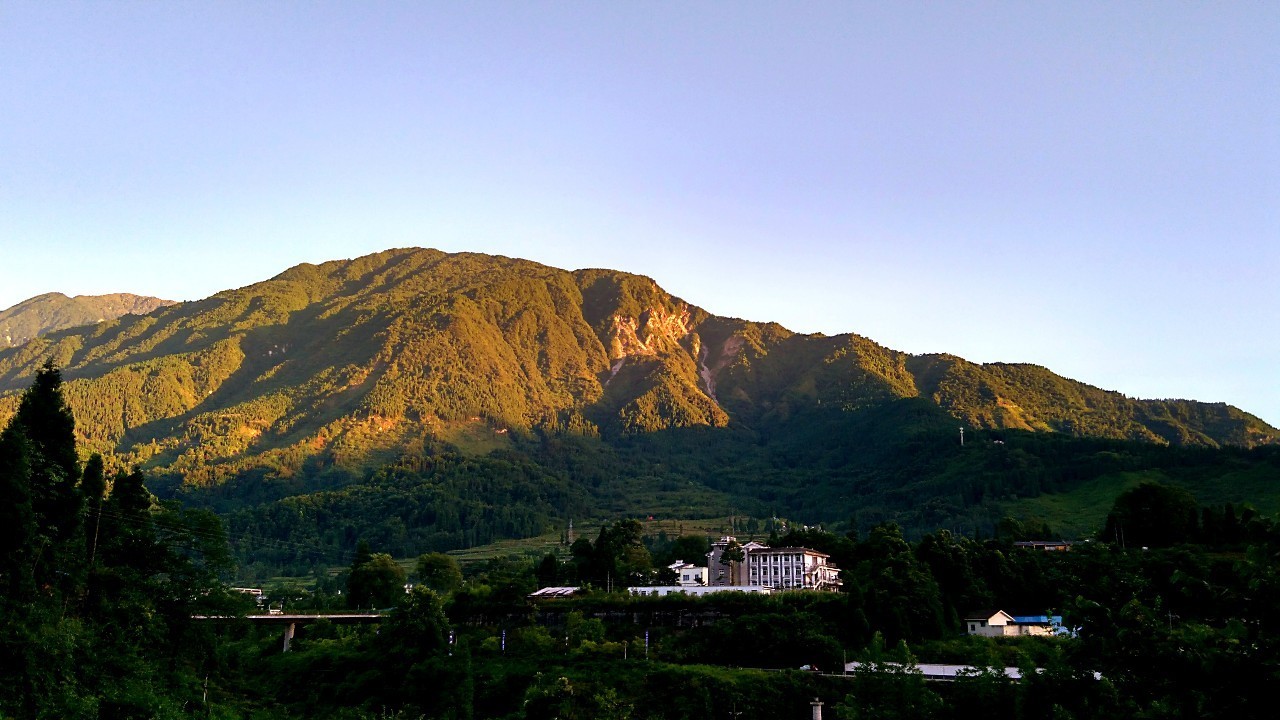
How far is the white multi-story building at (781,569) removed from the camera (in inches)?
4141

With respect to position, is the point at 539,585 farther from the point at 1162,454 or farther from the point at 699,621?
the point at 1162,454

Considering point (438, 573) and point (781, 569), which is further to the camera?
point (438, 573)

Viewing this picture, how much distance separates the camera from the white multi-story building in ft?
345

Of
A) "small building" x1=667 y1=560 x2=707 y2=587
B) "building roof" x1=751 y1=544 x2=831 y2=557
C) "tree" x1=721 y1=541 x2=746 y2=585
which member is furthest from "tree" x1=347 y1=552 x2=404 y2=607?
"building roof" x1=751 y1=544 x2=831 y2=557

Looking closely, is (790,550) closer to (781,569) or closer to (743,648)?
(781,569)

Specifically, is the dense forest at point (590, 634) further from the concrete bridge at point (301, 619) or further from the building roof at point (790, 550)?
the building roof at point (790, 550)

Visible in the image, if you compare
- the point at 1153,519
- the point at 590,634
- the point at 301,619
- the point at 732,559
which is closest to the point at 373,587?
the point at 301,619

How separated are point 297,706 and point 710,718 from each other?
27.2 m

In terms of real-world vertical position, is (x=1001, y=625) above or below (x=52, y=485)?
below

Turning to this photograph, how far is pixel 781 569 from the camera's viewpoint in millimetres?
107312

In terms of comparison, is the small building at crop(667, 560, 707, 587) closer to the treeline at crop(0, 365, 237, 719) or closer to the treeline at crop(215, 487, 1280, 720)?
the treeline at crop(215, 487, 1280, 720)

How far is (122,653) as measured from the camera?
51.8 metres

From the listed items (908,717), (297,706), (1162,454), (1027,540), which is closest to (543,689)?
(297,706)

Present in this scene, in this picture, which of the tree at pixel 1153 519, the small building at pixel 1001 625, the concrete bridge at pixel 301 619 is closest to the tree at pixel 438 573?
the concrete bridge at pixel 301 619
